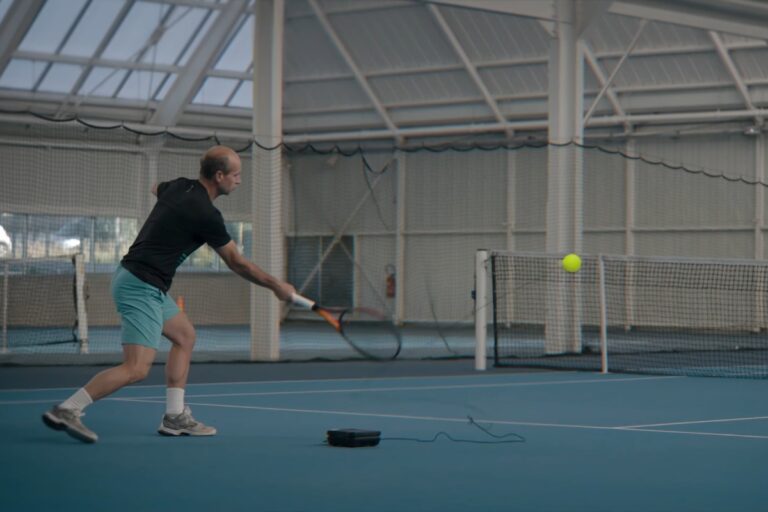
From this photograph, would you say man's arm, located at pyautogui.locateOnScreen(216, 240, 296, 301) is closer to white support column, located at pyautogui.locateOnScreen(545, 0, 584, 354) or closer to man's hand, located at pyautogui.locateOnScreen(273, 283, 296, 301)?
man's hand, located at pyautogui.locateOnScreen(273, 283, 296, 301)

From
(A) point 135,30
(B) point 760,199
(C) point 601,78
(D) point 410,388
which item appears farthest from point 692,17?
(A) point 135,30

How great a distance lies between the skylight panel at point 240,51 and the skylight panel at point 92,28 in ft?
9.81

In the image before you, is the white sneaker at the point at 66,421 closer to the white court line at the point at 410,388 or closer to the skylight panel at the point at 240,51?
the white court line at the point at 410,388

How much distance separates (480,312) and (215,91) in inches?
578

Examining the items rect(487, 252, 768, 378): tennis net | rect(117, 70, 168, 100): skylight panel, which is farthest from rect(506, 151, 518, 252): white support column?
rect(117, 70, 168, 100): skylight panel

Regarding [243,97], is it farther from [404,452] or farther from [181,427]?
[404,452]

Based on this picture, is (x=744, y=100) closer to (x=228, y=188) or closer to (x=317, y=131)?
(x=317, y=131)

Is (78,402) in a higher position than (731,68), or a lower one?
lower

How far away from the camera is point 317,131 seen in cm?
2789

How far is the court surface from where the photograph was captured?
4.71m

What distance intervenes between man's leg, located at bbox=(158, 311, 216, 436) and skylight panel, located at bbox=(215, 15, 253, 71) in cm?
1914

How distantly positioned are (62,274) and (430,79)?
8.98m

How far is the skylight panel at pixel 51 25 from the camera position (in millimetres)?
22594

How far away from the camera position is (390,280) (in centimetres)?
2744
